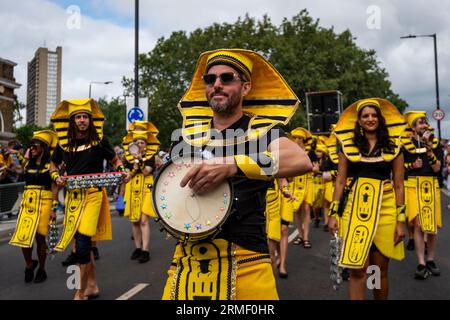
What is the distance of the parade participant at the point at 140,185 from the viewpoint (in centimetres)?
768

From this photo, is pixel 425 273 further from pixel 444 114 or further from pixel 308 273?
pixel 444 114

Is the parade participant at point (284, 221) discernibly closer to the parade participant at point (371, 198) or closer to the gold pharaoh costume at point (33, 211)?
the parade participant at point (371, 198)

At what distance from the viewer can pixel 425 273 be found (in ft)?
20.0

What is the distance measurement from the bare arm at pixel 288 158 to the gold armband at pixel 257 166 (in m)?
0.03

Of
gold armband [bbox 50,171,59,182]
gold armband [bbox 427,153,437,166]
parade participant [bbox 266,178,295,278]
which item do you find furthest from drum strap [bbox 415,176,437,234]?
gold armband [bbox 50,171,59,182]

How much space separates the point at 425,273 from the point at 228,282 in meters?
4.76

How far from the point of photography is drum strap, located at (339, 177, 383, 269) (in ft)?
13.8

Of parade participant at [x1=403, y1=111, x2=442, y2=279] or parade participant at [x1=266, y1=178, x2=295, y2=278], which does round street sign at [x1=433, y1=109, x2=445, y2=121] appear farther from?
parade participant at [x1=266, y1=178, x2=295, y2=278]

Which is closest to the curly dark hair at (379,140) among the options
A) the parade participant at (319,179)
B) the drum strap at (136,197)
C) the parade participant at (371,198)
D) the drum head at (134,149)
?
the parade participant at (371,198)

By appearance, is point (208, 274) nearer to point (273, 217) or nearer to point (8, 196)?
point (273, 217)

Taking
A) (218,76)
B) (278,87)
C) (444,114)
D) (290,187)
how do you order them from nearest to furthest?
(218,76) → (278,87) → (290,187) → (444,114)

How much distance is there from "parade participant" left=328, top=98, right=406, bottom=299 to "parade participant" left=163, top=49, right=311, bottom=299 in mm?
2109

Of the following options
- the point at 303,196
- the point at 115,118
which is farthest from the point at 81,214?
the point at 115,118

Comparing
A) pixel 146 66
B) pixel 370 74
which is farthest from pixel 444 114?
pixel 146 66
